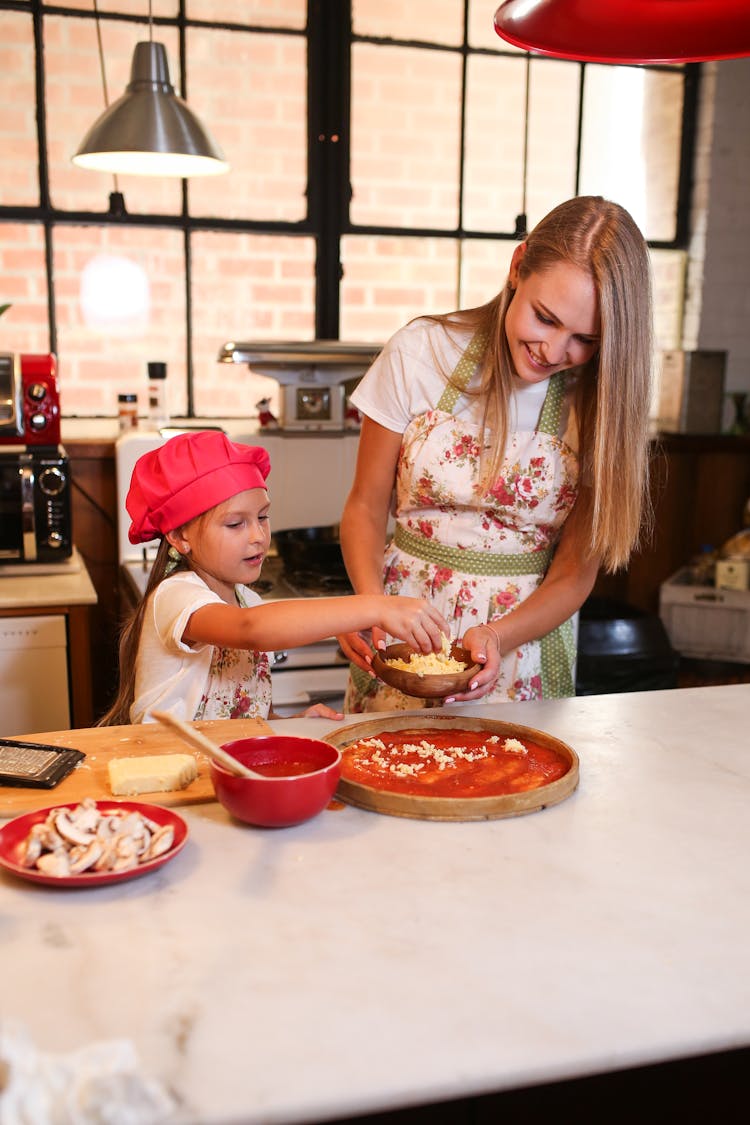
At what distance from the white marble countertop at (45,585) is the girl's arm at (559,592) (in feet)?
4.00

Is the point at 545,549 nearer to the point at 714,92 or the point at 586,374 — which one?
the point at 586,374

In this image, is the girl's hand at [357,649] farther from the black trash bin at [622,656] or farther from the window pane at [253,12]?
the window pane at [253,12]

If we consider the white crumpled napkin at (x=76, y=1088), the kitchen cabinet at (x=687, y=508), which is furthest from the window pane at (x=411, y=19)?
the white crumpled napkin at (x=76, y=1088)

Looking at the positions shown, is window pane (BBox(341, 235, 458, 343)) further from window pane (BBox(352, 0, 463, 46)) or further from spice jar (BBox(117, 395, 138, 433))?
spice jar (BBox(117, 395, 138, 433))

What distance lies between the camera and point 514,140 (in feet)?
13.0

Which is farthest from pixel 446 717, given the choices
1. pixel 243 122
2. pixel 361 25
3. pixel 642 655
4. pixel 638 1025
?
pixel 361 25

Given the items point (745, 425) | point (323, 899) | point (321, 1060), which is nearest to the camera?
point (321, 1060)

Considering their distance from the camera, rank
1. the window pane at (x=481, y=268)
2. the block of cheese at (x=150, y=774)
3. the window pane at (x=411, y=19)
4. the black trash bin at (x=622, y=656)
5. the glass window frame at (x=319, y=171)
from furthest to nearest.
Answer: the window pane at (x=481, y=268) < the window pane at (x=411, y=19) < the glass window frame at (x=319, y=171) < the black trash bin at (x=622, y=656) < the block of cheese at (x=150, y=774)

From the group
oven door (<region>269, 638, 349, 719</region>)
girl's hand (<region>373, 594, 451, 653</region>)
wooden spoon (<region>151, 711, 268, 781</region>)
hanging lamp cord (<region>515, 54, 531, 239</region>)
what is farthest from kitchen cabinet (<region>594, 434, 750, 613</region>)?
wooden spoon (<region>151, 711, 268, 781</region>)

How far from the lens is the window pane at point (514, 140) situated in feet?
12.8

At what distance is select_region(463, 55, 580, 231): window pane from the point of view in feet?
12.8

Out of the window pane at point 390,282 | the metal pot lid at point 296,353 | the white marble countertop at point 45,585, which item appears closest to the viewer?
the white marble countertop at point 45,585

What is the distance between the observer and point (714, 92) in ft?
13.1

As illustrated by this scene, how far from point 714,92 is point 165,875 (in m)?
3.81
